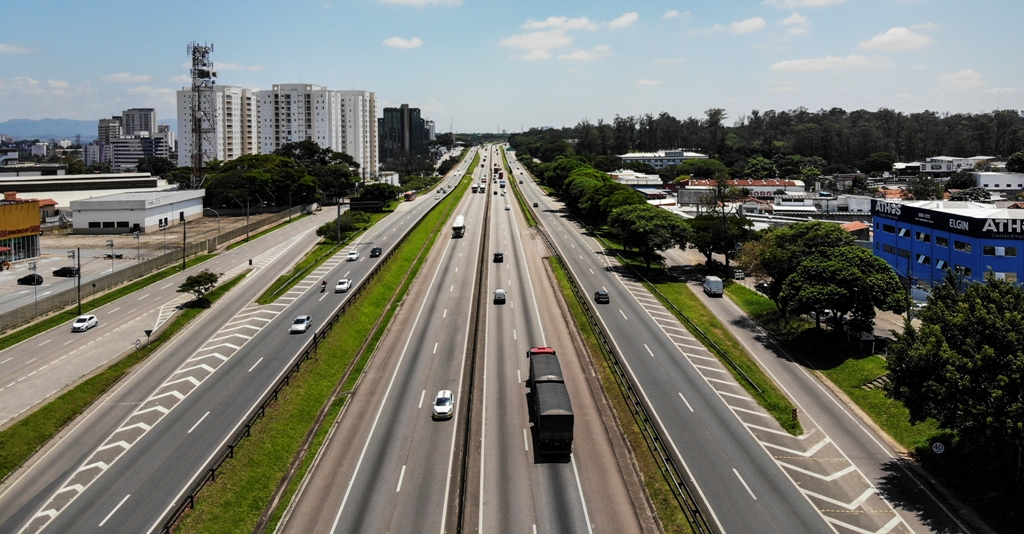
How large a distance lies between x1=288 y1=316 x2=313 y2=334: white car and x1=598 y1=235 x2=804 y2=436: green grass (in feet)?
105

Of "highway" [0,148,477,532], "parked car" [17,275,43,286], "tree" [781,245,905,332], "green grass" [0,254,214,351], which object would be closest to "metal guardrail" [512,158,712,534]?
"tree" [781,245,905,332]

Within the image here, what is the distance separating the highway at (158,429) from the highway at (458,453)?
6132 millimetres

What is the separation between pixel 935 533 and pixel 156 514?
33.8 meters

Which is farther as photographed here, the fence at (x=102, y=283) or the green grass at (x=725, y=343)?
the fence at (x=102, y=283)

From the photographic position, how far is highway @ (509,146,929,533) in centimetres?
3225

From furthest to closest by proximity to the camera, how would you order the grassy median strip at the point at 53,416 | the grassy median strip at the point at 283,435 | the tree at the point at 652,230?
the tree at the point at 652,230
the grassy median strip at the point at 53,416
the grassy median strip at the point at 283,435

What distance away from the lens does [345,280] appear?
74.2m

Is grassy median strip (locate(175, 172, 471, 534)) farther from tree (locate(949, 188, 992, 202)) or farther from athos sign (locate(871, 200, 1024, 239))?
tree (locate(949, 188, 992, 202))

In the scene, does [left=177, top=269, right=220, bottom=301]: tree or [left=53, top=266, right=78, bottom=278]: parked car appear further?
[left=53, top=266, right=78, bottom=278]: parked car

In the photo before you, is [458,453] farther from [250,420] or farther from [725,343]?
[725,343]

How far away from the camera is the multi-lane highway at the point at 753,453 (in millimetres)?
32219

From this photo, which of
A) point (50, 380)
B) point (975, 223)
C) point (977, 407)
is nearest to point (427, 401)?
point (50, 380)

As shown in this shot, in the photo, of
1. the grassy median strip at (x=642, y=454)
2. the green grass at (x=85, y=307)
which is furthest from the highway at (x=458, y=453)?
the green grass at (x=85, y=307)

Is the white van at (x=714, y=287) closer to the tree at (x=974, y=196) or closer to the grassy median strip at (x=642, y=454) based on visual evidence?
the grassy median strip at (x=642, y=454)
